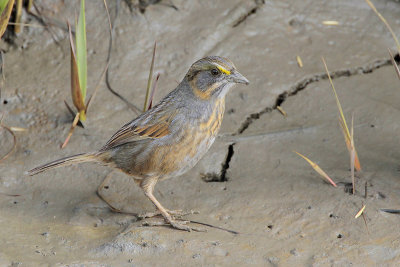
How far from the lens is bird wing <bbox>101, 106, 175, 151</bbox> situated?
14.7ft

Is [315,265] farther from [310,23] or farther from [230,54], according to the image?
[310,23]

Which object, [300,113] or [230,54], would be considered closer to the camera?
[300,113]

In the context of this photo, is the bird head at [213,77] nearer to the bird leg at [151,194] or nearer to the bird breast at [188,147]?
the bird breast at [188,147]

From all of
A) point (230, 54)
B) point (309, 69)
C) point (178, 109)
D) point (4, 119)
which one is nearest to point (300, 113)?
point (309, 69)

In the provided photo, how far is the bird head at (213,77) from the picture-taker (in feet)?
14.8

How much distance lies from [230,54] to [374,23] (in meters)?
1.62

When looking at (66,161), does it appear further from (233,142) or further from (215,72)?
(233,142)

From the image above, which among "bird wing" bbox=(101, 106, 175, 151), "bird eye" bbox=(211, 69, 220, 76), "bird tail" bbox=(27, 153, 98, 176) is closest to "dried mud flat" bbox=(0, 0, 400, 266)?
"bird tail" bbox=(27, 153, 98, 176)

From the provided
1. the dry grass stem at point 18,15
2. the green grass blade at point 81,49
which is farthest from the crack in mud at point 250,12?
the dry grass stem at point 18,15

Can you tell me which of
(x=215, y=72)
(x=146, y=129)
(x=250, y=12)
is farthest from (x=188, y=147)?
(x=250, y=12)

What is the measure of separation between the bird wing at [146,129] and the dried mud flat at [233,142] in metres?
0.54

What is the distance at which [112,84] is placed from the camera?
5.98 meters

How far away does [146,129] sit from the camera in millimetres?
4516

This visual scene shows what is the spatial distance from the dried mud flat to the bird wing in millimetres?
537
